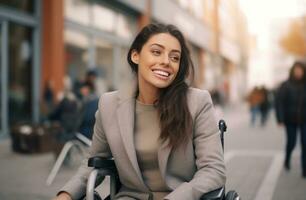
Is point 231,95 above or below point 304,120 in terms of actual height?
below

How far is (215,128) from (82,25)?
14.1 metres

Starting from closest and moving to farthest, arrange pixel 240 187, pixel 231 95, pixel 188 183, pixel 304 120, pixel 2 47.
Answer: pixel 188 183
pixel 240 187
pixel 304 120
pixel 2 47
pixel 231 95

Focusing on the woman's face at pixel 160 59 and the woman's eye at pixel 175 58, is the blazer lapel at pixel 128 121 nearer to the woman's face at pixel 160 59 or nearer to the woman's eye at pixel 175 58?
the woman's face at pixel 160 59

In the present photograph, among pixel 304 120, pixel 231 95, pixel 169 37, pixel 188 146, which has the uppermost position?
pixel 169 37

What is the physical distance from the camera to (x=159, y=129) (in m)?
2.61

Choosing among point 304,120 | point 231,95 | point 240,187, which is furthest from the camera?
point 231,95

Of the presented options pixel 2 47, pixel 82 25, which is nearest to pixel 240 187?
pixel 2 47

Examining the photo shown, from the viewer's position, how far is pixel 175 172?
256cm

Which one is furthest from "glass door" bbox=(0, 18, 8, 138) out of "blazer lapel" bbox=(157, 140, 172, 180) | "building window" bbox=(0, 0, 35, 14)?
"blazer lapel" bbox=(157, 140, 172, 180)

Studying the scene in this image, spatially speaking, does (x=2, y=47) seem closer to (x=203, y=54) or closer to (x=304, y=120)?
(x=304, y=120)

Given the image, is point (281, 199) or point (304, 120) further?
point (304, 120)

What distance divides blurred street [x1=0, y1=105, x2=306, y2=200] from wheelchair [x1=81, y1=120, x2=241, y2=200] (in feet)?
11.6

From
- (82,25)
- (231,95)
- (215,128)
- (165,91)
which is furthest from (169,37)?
(231,95)

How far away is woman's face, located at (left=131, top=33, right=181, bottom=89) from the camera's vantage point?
2605mm
